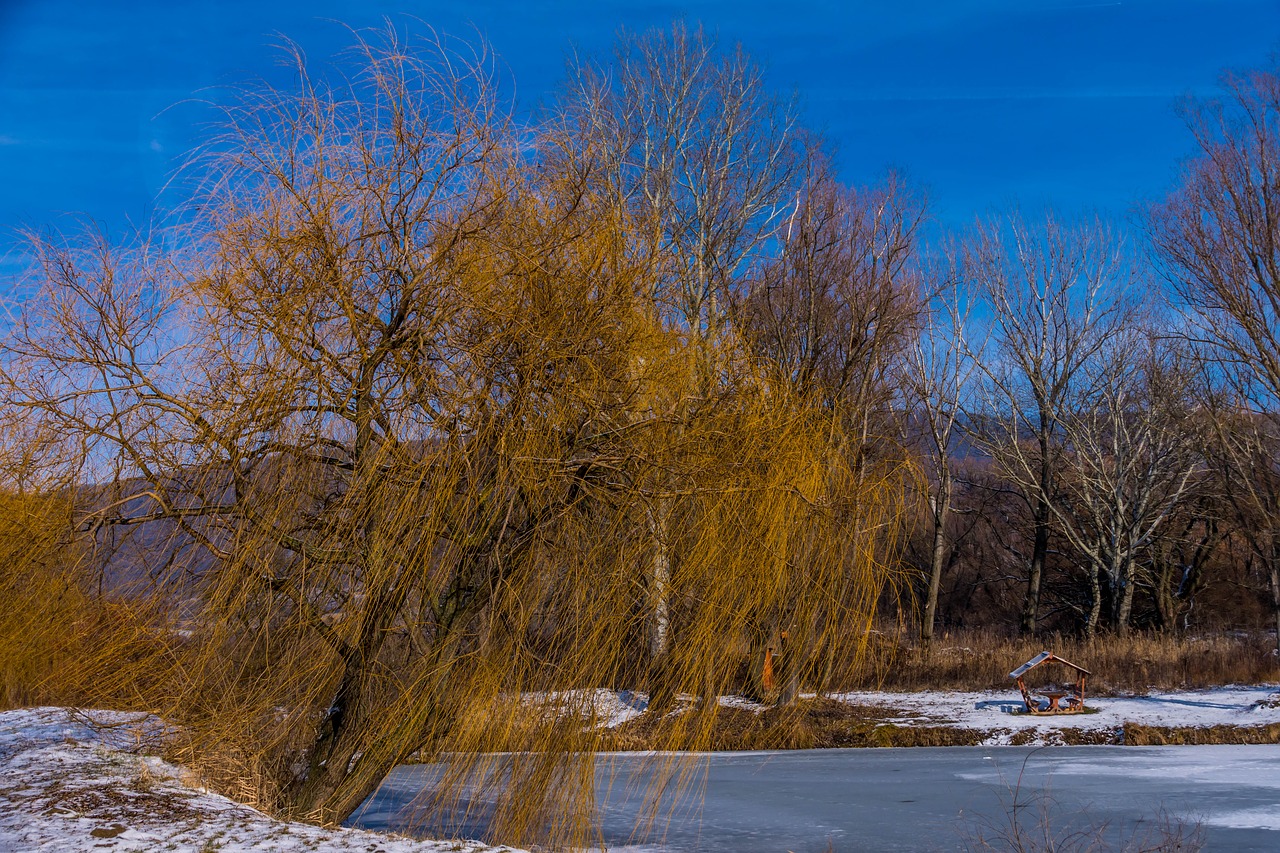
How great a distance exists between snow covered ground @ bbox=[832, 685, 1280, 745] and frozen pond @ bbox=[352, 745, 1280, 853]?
3.60 ft

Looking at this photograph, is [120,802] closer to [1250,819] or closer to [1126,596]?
[1250,819]

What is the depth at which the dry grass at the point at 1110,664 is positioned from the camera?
49.5 feet

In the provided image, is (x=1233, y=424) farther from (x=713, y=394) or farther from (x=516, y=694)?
(x=516, y=694)

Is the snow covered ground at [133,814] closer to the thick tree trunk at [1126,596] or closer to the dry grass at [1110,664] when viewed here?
the dry grass at [1110,664]

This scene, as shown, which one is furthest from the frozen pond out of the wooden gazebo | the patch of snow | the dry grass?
the dry grass

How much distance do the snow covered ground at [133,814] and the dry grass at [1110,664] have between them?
36.0ft

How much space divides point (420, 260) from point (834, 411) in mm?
2451

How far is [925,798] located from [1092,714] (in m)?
5.80

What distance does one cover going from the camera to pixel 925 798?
8.11 m

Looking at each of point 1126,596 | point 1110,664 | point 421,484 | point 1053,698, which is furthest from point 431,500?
point 1126,596

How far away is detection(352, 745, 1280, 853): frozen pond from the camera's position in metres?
6.50

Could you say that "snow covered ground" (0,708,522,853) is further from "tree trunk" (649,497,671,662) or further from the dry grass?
the dry grass

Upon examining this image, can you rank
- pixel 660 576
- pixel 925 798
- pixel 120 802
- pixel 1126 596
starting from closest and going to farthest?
pixel 120 802 → pixel 660 576 → pixel 925 798 → pixel 1126 596

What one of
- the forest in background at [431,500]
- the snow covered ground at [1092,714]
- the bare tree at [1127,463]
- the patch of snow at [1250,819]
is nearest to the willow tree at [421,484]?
the forest in background at [431,500]
